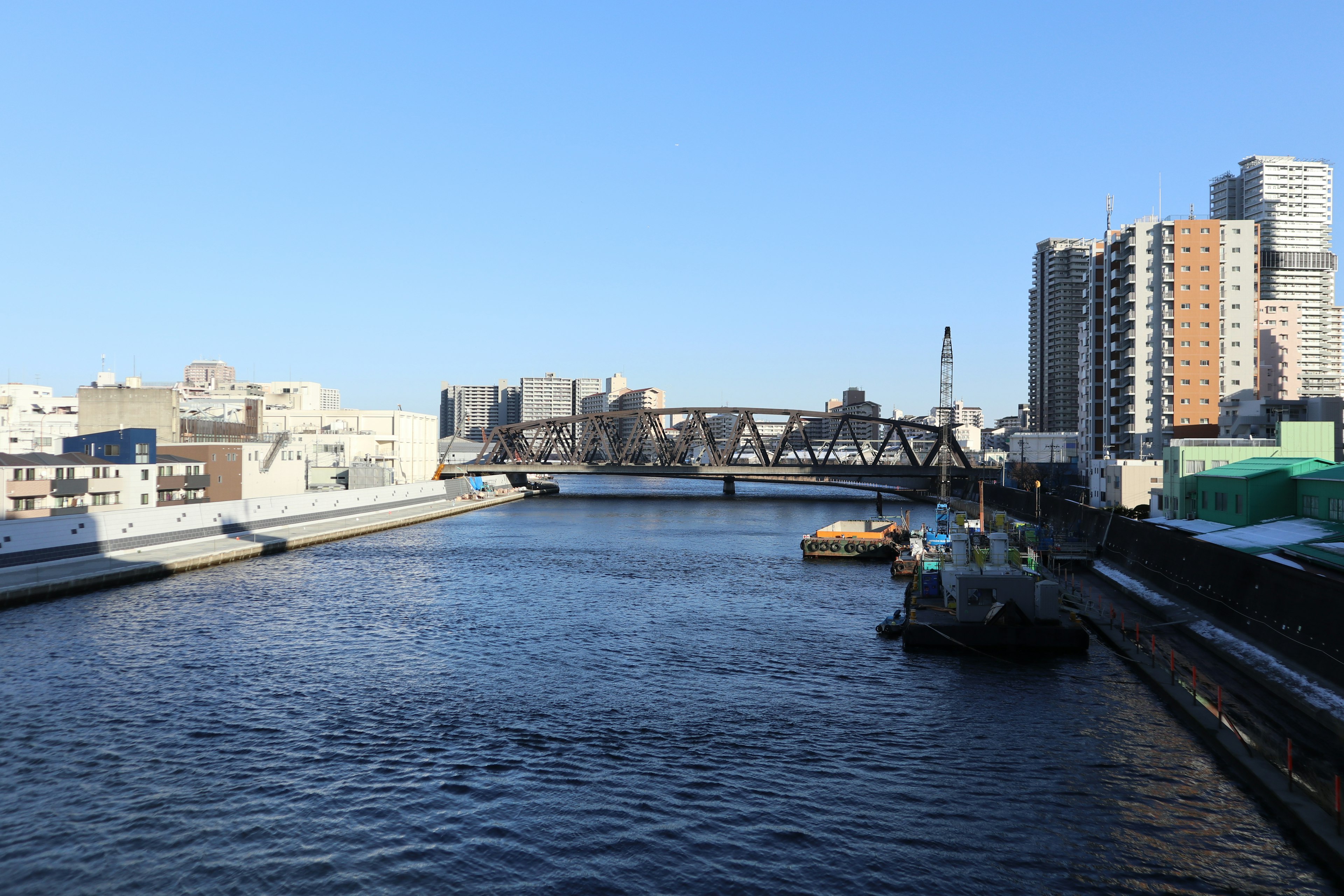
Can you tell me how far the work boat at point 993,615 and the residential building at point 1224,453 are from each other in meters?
25.5

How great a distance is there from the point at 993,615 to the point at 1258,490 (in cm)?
2184

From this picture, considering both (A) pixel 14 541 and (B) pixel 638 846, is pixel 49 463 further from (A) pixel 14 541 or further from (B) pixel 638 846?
(B) pixel 638 846

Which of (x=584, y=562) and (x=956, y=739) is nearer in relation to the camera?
(x=956, y=739)

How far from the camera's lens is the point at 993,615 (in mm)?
37219

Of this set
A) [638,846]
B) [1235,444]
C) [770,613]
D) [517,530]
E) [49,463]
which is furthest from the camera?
[517,530]

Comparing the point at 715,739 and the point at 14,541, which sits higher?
the point at 14,541

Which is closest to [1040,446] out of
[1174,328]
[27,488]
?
[1174,328]

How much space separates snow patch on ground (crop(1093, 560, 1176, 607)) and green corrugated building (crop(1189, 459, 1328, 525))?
20.5 ft

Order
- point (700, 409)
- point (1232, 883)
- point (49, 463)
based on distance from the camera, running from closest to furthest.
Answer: point (1232, 883)
point (49, 463)
point (700, 409)

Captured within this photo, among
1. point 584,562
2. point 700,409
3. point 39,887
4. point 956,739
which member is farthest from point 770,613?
point 700,409

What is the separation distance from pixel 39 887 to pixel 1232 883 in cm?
2195

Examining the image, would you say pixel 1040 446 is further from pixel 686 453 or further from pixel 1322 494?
pixel 1322 494

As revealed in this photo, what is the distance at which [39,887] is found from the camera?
16.9 metres

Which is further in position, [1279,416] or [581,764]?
[1279,416]
